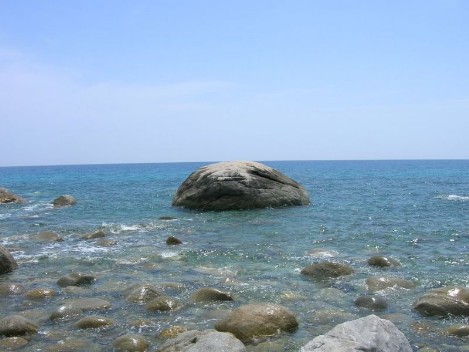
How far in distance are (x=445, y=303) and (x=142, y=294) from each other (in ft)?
23.1

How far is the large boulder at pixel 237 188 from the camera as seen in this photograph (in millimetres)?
29812

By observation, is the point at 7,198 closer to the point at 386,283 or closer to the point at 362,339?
the point at 386,283

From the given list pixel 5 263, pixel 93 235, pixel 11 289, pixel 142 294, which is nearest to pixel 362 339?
pixel 142 294

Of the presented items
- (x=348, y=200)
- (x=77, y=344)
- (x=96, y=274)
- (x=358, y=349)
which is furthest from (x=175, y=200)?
(x=358, y=349)

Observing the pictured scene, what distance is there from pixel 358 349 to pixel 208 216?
21.3 m

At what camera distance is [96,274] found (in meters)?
14.9

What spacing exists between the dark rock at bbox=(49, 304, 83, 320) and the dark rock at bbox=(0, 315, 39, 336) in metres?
0.75

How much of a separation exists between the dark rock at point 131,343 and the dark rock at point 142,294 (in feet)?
8.90

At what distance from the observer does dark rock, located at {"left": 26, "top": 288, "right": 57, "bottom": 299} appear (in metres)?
12.6

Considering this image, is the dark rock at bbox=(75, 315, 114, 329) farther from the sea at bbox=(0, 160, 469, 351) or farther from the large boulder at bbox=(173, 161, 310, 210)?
the large boulder at bbox=(173, 161, 310, 210)

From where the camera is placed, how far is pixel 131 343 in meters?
9.12

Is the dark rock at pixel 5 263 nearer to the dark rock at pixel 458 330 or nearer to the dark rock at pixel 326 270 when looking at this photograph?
the dark rock at pixel 326 270

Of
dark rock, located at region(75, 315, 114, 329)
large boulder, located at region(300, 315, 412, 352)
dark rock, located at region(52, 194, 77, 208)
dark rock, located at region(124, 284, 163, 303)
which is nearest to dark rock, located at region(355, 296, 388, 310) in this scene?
large boulder, located at region(300, 315, 412, 352)

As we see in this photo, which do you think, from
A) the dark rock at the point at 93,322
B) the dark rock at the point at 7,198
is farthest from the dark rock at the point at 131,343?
the dark rock at the point at 7,198
